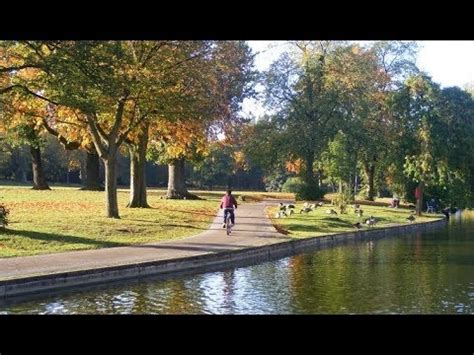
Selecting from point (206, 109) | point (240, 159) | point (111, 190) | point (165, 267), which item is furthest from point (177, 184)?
point (165, 267)

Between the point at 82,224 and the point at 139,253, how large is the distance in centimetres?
635

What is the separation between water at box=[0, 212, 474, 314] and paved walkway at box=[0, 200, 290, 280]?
111cm

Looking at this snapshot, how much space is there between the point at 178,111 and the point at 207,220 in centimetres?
533

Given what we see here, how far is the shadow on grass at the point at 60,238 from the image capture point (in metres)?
18.2

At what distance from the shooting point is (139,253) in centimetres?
1661

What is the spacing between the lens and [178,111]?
25812 mm

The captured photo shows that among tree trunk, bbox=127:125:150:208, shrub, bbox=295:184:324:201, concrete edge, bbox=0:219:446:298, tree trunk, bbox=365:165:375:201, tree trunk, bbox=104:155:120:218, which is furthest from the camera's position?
tree trunk, bbox=365:165:375:201

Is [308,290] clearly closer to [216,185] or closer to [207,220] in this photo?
[207,220]

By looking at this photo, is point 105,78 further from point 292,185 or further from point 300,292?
point 292,185

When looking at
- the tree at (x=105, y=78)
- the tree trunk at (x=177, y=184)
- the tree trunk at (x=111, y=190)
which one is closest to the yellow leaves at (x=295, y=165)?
the tree trunk at (x=177, y=184)

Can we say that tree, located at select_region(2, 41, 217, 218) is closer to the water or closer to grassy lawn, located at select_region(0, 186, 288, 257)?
grassy lawn, located at select_region(0, 186, 288, 257)

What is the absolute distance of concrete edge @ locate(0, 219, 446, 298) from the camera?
12188 mm

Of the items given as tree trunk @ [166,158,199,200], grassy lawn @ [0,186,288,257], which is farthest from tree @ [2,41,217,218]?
tree trunk @ [166,158,199,200]
